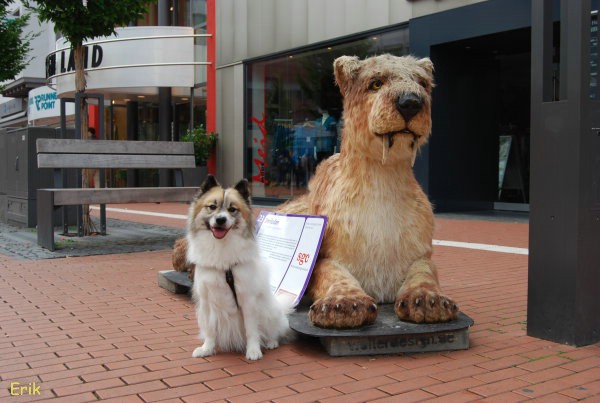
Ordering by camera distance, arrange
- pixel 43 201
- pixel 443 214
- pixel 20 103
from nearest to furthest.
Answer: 1. pixel 43 201
2. pixel 443 214
3. pixel 20 103

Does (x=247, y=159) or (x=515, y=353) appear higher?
(x=247, y=159)

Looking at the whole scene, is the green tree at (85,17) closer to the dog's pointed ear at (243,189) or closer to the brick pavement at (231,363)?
the brick pavement at (231,363)

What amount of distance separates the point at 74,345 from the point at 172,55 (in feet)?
59.4

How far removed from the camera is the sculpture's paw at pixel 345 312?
358cm

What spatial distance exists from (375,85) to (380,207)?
829 mm

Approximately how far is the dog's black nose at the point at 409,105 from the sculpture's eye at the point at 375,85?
293 mm

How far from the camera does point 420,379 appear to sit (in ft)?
10.8

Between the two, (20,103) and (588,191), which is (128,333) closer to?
(588,191)

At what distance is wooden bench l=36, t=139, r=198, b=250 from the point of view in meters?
8.49

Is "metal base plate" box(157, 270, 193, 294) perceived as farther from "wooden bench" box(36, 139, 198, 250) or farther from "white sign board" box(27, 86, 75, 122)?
"white sign board" box(27, 86, 75, 122)

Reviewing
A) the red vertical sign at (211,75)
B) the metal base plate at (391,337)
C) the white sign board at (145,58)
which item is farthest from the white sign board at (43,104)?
the metal base plate at (391,337)

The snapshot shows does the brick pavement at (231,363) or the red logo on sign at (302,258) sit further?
the red logo on sign at (302,258)

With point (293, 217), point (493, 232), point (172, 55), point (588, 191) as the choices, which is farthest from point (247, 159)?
point (588, 191)

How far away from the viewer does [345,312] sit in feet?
11.7
